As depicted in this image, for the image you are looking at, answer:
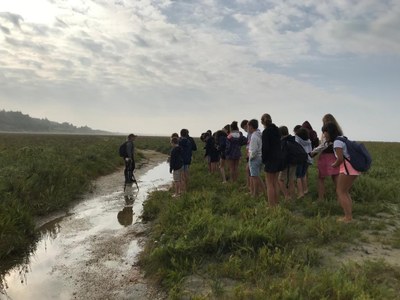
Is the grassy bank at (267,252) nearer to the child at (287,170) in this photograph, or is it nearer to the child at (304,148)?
the child at (287,170)

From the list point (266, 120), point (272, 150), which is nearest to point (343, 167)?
point (272, 150)

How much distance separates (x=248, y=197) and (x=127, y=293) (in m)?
5.09

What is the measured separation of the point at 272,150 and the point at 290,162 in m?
1.39

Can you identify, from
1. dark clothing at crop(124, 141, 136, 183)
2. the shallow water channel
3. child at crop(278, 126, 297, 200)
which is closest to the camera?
the shallow water channel

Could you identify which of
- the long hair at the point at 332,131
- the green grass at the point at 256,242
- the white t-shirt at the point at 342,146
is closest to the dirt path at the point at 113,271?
the green grass at the point at 256,242

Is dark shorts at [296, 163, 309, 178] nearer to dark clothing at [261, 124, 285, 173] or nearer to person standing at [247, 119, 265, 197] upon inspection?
person standing at [247, 119, 265, 197]

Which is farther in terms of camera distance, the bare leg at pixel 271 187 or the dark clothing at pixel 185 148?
the dark clothing at pixel 185 148

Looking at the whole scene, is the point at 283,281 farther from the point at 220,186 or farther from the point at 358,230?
the point at 220,186

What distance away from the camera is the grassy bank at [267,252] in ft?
15.0

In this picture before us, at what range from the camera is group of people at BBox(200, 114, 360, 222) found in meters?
7.29

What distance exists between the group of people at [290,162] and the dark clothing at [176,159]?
2.13 m

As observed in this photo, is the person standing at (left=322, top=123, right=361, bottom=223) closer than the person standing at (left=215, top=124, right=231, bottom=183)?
Yes

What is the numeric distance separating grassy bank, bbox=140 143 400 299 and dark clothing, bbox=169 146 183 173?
2.23 m

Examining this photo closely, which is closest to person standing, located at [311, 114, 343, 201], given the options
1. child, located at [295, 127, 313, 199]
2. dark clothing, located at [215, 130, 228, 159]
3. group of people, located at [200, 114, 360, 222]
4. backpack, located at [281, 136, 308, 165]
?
group of people, located at [200, 114, 360, 222]
